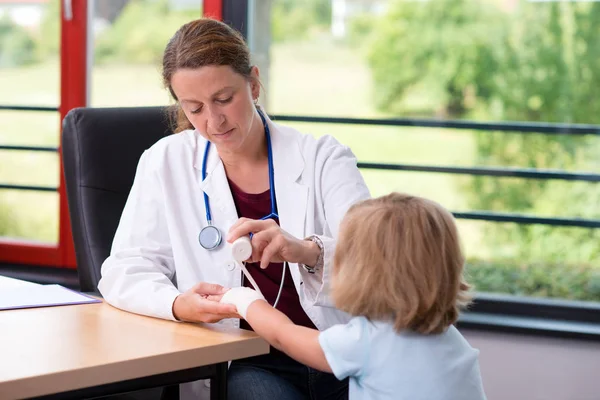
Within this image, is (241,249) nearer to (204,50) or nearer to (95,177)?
(204,50)

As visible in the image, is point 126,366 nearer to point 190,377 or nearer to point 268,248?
point 190,377

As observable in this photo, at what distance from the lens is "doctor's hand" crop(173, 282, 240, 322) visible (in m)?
1.43

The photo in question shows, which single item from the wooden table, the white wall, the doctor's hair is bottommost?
the white wall

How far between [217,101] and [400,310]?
708mm

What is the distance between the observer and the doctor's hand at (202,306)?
143 cm

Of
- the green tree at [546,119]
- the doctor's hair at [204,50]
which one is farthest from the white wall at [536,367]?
the doctor's hair at [204,50]

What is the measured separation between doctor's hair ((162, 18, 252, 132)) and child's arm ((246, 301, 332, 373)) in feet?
1.94

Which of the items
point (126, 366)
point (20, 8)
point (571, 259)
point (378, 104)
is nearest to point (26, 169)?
point (20, 8)

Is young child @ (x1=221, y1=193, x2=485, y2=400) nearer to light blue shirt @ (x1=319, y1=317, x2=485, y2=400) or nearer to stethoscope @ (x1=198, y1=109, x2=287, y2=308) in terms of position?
light blue shirt @ (x1=319, y1=317, x2=485, y2=400)

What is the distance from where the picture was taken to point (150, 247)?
1.75 meters

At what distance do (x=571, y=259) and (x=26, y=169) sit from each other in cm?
235

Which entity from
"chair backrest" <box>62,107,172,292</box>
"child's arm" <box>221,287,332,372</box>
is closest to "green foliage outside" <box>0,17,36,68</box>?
"chair backrest" <box>62,107,172,292</box>

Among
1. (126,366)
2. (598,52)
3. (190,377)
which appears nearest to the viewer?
(126,366)

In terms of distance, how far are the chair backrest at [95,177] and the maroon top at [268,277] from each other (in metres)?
0.34
